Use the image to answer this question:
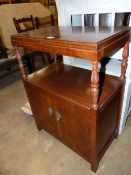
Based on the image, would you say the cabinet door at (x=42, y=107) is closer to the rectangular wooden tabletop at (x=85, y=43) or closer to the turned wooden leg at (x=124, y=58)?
the rectangular wooden tabletop at (x=85, y=43)

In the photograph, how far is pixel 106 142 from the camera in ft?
4.07

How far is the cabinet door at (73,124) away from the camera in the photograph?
0.98 metres

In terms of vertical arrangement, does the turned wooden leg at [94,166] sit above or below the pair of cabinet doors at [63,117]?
below

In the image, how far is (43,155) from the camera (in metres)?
1.38

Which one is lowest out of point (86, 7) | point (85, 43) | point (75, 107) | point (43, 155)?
point (43, 155)

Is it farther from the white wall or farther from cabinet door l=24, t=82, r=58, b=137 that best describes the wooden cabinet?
the white wall

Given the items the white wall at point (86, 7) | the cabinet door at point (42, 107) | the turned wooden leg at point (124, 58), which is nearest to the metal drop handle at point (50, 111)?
the cabinet door at point (42, 107)

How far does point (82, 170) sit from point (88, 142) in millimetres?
332

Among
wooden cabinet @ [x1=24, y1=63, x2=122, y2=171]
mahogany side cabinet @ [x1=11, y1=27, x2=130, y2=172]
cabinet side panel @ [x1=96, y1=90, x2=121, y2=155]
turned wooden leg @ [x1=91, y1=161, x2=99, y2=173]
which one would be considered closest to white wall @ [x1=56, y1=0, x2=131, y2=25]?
mahogany side cabinet @ [x1=11, y1=27, x2=130, y2=172]

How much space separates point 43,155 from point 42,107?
1.54 ft

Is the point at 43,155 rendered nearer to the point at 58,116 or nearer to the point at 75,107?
the point at 58,116

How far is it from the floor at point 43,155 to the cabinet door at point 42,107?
0.19 m

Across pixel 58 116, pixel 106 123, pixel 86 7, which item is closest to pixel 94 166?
pixel 106 123

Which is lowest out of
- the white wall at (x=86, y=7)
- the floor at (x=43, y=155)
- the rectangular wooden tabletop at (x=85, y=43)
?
the floor at (x=43, y=155)
